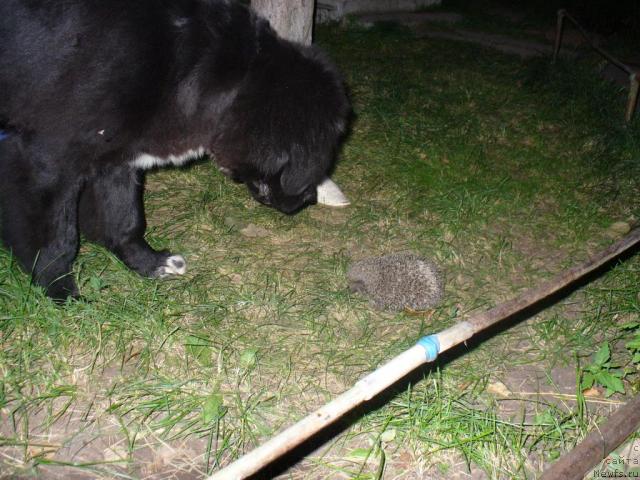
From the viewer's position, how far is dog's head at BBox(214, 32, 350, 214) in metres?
2.64

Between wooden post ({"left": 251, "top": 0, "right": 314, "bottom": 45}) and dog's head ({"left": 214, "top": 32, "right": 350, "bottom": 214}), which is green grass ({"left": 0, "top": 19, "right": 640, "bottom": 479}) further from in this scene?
wooden post ({"left": 251, "top": 0, "right": 314, "bottom": 45})

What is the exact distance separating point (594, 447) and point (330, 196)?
2684 mm

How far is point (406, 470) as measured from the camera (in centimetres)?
217

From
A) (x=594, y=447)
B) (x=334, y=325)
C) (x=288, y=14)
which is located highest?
(x=288, y=14)

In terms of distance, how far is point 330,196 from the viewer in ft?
13.3

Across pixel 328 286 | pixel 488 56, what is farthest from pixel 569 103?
pixel 328 286

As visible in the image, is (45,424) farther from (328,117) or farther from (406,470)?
(328,117)

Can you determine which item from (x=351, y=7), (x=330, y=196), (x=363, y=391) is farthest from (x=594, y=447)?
(x=351, y=7)

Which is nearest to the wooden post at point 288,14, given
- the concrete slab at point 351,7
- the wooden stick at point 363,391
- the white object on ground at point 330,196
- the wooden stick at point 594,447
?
the white object on ground at point 330,196

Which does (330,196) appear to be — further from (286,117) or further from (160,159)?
(160,159)

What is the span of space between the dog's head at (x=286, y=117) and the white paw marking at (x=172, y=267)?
71 centimetres

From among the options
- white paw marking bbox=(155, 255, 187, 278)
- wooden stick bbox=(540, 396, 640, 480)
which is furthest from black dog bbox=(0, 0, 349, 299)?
wooden stick bbox=(540, 396, 640, 480)

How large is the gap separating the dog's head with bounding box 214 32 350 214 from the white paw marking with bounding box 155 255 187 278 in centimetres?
71

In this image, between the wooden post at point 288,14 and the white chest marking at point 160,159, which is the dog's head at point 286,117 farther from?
the wooden post at point 288,14
